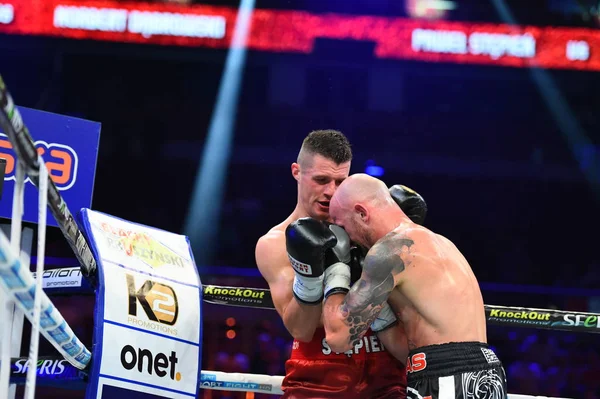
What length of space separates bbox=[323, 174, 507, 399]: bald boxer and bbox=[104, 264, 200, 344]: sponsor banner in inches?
17.3

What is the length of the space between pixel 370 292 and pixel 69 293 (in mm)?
945

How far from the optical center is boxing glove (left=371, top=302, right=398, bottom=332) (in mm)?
2148

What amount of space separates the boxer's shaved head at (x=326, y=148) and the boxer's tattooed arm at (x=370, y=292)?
50cm

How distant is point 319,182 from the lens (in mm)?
2449

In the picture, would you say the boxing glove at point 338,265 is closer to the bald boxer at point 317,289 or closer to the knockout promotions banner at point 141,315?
the bald boxer at point 317,289


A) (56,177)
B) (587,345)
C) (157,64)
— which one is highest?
(157,64)

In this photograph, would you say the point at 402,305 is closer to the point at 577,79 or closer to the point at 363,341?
the point at 363,341

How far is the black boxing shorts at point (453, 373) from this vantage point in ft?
6.48

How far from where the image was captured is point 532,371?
269 inches

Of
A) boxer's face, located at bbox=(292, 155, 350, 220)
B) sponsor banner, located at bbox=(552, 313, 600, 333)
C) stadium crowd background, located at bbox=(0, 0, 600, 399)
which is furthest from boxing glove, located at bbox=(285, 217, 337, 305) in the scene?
stadium crowd background, located at bbox=(0, 0, 600, 399)

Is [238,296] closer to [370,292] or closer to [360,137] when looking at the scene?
[370,292]

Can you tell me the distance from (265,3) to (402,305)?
6.96 meters

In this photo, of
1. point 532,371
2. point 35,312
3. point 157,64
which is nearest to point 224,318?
point 532,371

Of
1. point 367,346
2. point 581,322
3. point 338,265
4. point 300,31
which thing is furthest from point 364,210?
point 300,31
